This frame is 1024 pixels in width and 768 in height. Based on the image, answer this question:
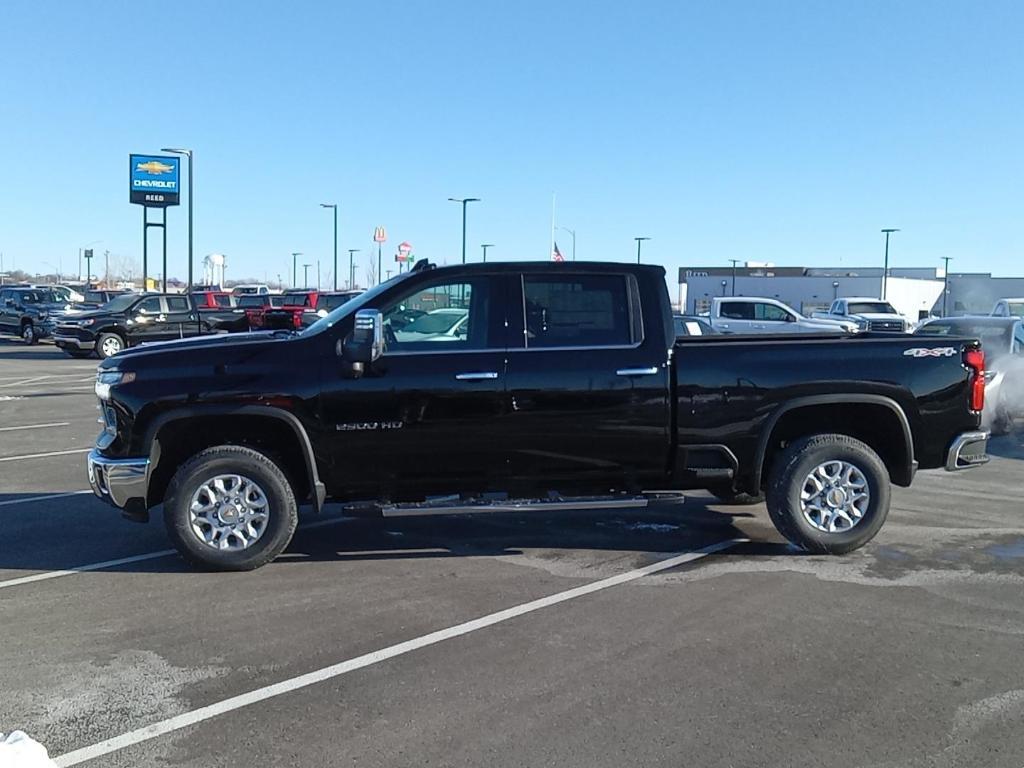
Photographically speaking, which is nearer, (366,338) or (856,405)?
(366,338)

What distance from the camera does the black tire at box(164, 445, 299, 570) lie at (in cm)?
593

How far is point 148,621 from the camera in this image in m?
5.21

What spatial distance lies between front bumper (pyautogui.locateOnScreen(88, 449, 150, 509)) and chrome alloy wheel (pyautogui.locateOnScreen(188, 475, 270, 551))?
1.21 ft

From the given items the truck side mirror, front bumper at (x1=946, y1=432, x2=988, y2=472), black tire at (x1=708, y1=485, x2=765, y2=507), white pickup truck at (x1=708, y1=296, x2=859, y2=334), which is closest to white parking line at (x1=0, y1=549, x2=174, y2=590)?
the truck side mirror

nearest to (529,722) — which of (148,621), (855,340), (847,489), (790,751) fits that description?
(790,751)

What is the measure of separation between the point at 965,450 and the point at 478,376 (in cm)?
358

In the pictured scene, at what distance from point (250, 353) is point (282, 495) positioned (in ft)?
3.16

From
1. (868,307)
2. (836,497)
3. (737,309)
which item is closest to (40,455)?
(836,497)

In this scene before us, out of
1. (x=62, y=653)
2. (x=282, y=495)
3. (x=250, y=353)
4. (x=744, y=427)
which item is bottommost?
(x=62, y=653)

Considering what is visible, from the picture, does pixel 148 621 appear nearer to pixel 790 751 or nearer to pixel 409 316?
pixel 409 316

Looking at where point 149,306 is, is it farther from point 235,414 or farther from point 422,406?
point 422,406

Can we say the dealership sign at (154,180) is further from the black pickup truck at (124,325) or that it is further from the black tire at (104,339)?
the black tire at (104,339)

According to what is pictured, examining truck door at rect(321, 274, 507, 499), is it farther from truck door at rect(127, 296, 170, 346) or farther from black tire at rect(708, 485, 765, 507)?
truck door at rect(127, 296, 170, 346)

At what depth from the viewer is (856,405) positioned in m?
6.59
